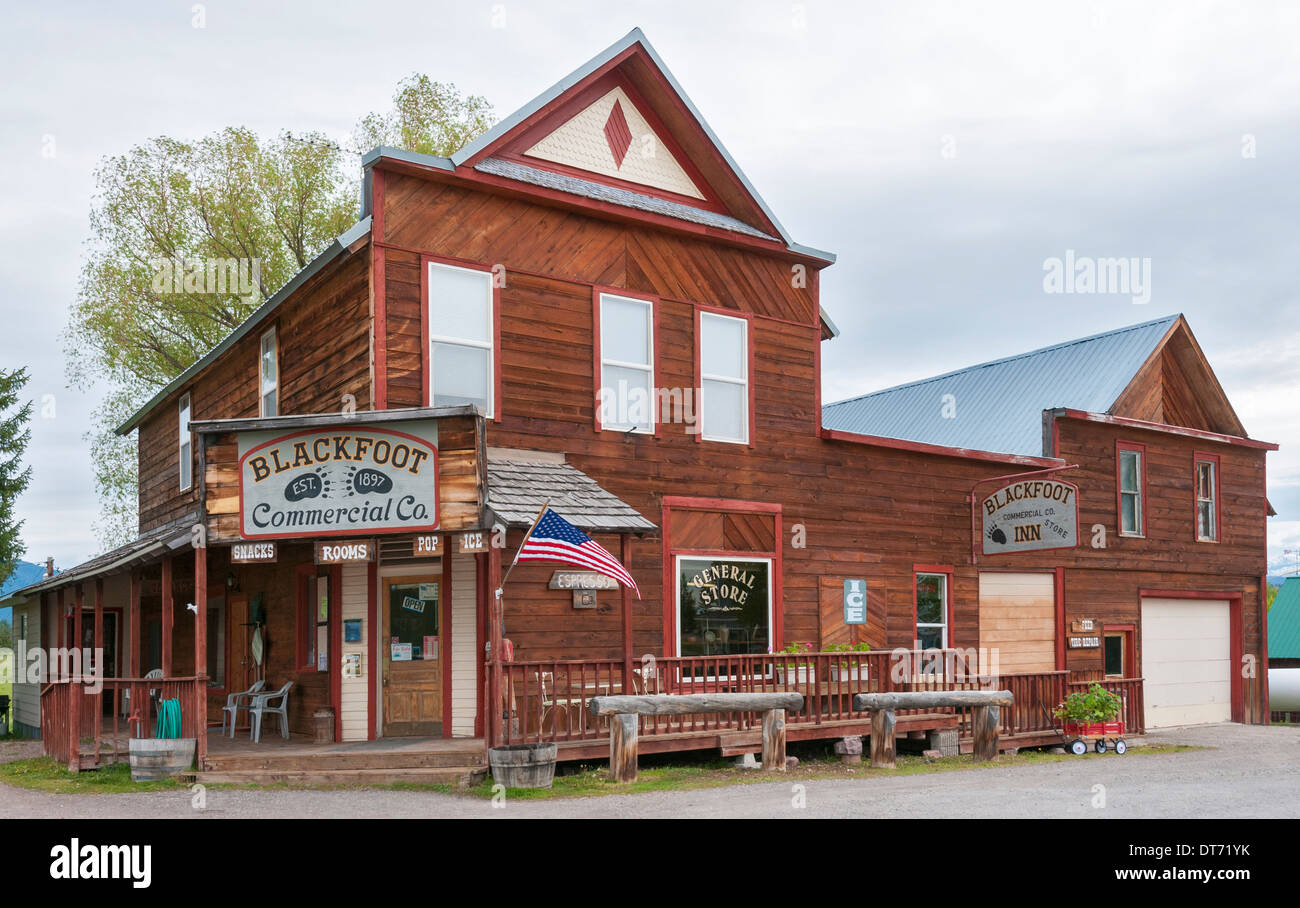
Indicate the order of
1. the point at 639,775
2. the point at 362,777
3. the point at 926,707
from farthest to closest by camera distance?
the point at 926,707 → the point at 639,775 → the point at 362,777

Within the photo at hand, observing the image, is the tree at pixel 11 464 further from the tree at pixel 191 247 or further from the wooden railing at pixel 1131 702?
the wooden railing at pixel 1131 702

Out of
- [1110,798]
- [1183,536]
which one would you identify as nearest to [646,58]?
[1110,798]

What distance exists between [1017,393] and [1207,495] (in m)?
4.57

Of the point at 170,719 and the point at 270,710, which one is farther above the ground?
the point at 170,719

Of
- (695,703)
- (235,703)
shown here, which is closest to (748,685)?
(695,703)

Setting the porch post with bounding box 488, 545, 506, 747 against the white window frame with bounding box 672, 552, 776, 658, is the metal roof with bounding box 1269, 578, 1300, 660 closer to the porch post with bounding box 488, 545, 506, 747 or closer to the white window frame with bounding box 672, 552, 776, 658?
the white window frame with bounding box 672, 552, 776, 658

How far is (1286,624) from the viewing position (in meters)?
32.8

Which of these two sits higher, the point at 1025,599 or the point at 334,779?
the point at 1025,599

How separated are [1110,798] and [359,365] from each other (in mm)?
10044

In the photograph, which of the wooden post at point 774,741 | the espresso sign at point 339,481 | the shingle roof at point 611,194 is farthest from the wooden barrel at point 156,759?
the shingle roof at point 611,194

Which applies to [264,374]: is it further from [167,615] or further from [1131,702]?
[1131,702]

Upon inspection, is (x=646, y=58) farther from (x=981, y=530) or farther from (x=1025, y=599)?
(x=1025, y=599)

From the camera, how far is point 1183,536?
25.9m

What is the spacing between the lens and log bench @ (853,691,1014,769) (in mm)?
16500
